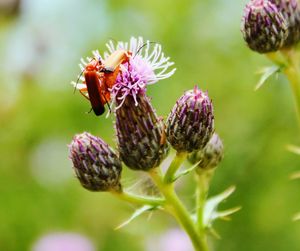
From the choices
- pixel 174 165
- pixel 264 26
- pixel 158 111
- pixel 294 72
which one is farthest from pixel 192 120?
pixel 158 111

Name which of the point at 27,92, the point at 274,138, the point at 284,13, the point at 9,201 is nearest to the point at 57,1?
the point at 27,92

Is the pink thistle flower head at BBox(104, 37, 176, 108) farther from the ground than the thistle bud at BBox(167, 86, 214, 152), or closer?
farther from the ground

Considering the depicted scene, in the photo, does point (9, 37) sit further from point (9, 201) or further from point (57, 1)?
point (9, 201)

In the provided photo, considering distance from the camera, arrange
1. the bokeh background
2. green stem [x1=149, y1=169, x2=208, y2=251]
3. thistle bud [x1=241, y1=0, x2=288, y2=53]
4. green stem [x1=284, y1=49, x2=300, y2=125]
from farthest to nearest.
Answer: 1. the bokeh background
2. green stem [x1=284, y1=49, x2=300, y2=125]
3. thistle bud [x1=241, y1=0, x2=288, y2=53]
4. green stem [x1=149, y1=169, x2=208, y2=251]

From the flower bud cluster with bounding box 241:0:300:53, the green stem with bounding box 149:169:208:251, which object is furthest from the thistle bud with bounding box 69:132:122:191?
the flower bud cluster with bounding box 241:0:300:53

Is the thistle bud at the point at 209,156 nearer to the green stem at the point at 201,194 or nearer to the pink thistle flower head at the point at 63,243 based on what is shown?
the green stem at the point at 201,194

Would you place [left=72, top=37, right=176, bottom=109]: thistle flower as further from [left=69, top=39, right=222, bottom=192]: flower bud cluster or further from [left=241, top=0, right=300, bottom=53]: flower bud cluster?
[left=241, top=0, right=300, bottom=53]: flower bud cluster
